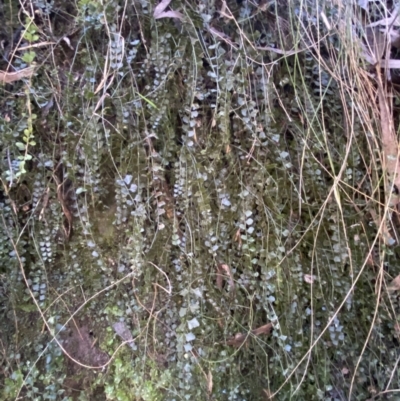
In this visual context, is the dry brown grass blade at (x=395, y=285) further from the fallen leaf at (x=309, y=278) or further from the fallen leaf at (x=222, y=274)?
the fallen leaf at (x=222, y=274)

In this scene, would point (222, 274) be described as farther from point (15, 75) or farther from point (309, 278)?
point (15, 75)

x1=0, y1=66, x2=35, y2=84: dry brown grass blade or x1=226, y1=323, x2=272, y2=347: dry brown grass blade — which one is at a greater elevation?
x1=0, y1=66, x2=35, y2=84: dry brown grass blade

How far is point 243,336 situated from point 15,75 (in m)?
0.90

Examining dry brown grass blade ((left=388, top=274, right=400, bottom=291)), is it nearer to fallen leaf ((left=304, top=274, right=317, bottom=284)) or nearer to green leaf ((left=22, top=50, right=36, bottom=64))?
fallen leaf ((left=304, top=274, right=317, bottom=284))

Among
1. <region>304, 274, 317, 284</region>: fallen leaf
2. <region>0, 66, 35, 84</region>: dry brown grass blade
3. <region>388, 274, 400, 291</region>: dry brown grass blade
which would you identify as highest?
<region>0, 66, 35, 84</region>: dry brown grass blade

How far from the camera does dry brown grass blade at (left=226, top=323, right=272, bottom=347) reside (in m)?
1.07

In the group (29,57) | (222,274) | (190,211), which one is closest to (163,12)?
(29,57)

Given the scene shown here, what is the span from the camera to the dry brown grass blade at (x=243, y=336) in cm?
107

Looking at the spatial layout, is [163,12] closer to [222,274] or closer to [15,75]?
[15,75]

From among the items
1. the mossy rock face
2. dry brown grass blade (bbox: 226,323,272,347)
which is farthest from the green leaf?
dry brown grass blade (bbox: 226,323,272,347)

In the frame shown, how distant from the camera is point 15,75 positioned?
108 centimetres

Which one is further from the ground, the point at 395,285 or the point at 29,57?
the point at 29,57

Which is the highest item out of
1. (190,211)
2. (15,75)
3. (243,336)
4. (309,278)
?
(15,75)

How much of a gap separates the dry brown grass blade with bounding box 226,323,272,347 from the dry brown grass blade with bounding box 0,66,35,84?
0.86 m
